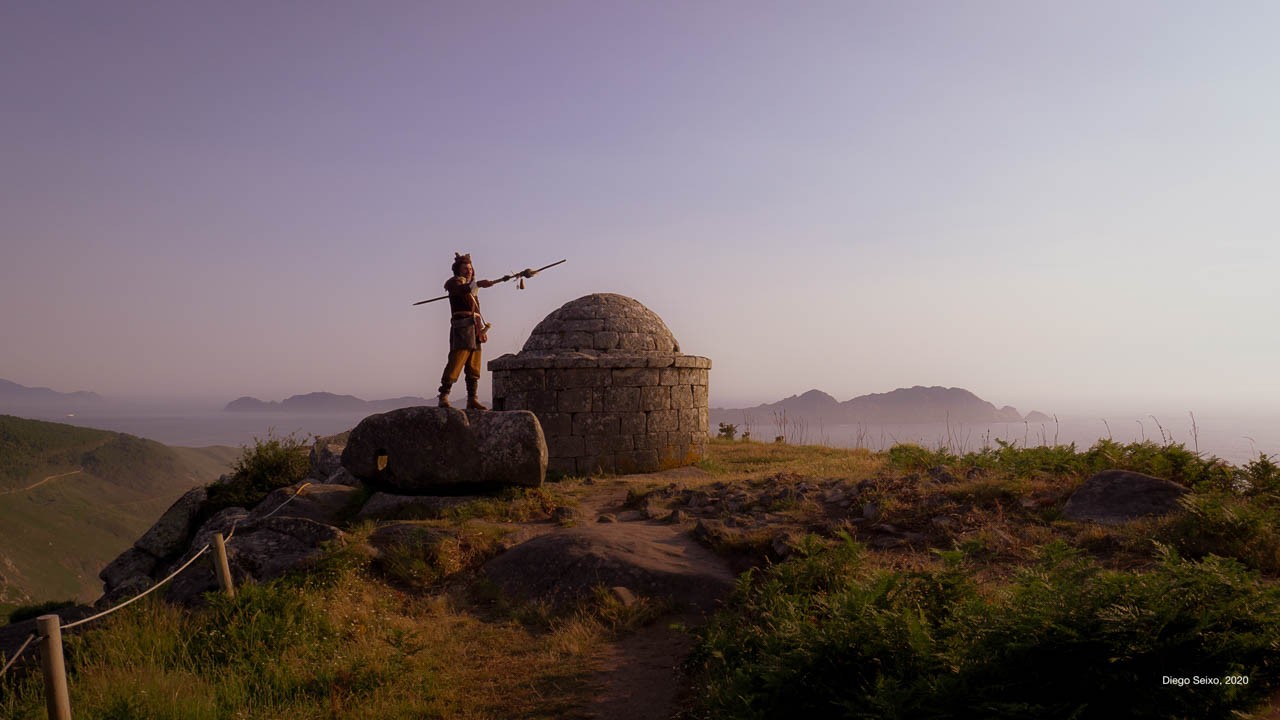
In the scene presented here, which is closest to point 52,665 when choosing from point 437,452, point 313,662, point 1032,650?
point 313,662

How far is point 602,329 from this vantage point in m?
15.1

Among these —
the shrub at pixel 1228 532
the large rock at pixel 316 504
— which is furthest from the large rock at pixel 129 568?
the shrub at pixel 1228 532

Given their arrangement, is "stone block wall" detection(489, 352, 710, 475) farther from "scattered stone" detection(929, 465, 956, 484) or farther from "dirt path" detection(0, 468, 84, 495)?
"dirt path" detection(0, 468, 84, 495)

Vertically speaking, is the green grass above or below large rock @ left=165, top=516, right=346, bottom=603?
below

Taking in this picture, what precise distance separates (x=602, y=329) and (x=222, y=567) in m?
10.2

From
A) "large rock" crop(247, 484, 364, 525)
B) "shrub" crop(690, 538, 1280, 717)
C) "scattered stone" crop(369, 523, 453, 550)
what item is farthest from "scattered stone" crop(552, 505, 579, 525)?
"shrub" crop(690, 538, 1280, 717)

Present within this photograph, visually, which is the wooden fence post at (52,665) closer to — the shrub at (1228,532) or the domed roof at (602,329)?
the shrub at (1228,532)

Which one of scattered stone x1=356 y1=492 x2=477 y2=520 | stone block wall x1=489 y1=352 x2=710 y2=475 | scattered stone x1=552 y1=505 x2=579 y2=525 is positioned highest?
stone block wall x1=489 y1=352 x2=710 y2=475

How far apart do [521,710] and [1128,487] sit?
6.93 meters

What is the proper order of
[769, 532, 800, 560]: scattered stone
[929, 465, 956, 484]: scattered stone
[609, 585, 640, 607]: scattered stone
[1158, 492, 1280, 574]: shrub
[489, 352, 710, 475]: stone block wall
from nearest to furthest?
[1158, 492, 1280, 574]: shrub
[609, 585, 640, 607]: scattered stone
[769, 532, 800, 560]: scattered stone
[929, 465, 956, 484]: scattered stone
[489, 352, 710, 475]: stone block wall

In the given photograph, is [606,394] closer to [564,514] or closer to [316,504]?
[564,514]

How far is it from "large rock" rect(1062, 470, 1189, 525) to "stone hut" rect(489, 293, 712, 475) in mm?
8405

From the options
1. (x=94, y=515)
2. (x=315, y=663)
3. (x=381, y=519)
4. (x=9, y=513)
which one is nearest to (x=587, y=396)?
(x=381, y=519)

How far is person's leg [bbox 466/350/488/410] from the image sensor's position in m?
10.9
